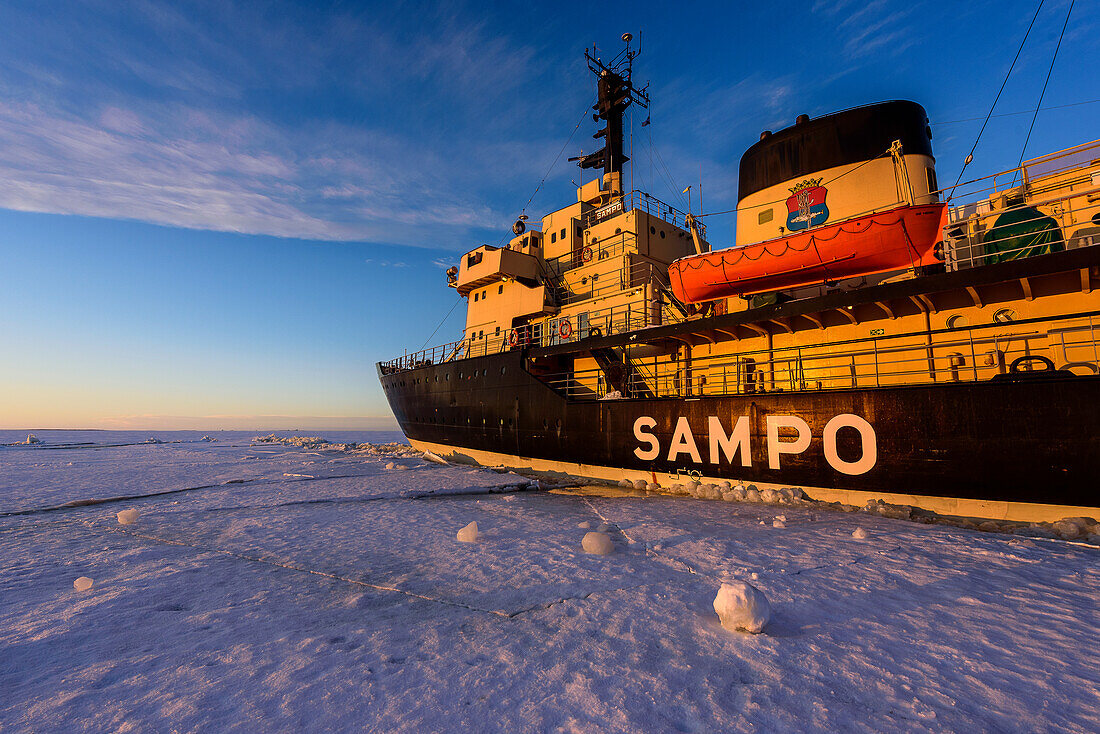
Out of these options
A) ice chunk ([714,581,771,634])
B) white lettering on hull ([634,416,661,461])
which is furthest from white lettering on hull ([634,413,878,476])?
ice chunk ([714,581,771,634])

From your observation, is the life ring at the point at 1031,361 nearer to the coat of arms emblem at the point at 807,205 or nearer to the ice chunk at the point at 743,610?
the coat of arms emblem at the point at 807,205

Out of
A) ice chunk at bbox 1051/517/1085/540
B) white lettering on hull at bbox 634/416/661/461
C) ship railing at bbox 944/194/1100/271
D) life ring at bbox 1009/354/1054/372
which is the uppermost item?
ship railing at bbox 944/194/1100/271

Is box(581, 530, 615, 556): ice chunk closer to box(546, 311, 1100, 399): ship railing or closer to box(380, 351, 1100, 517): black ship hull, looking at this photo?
box(546, 311, 1100, 399): ship railing

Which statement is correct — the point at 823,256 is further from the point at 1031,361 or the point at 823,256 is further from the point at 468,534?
the point at 468,534

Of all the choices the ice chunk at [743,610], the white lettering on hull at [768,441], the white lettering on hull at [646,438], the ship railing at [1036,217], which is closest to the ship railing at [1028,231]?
the ship railing at [1036,217]

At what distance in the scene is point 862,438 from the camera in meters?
7.68

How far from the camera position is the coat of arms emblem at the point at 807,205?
391 inches

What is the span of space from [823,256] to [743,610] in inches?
308

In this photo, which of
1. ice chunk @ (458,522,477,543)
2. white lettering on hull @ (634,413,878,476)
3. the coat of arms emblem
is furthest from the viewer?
the coat of arms emblem

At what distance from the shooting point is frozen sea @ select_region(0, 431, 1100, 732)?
1958mm

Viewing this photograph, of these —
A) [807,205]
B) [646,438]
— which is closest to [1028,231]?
[807,205]

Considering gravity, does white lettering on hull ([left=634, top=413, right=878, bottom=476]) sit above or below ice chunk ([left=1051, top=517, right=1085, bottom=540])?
above

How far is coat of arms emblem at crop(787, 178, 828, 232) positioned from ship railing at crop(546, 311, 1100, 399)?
3100mm

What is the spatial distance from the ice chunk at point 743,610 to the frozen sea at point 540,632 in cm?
9
